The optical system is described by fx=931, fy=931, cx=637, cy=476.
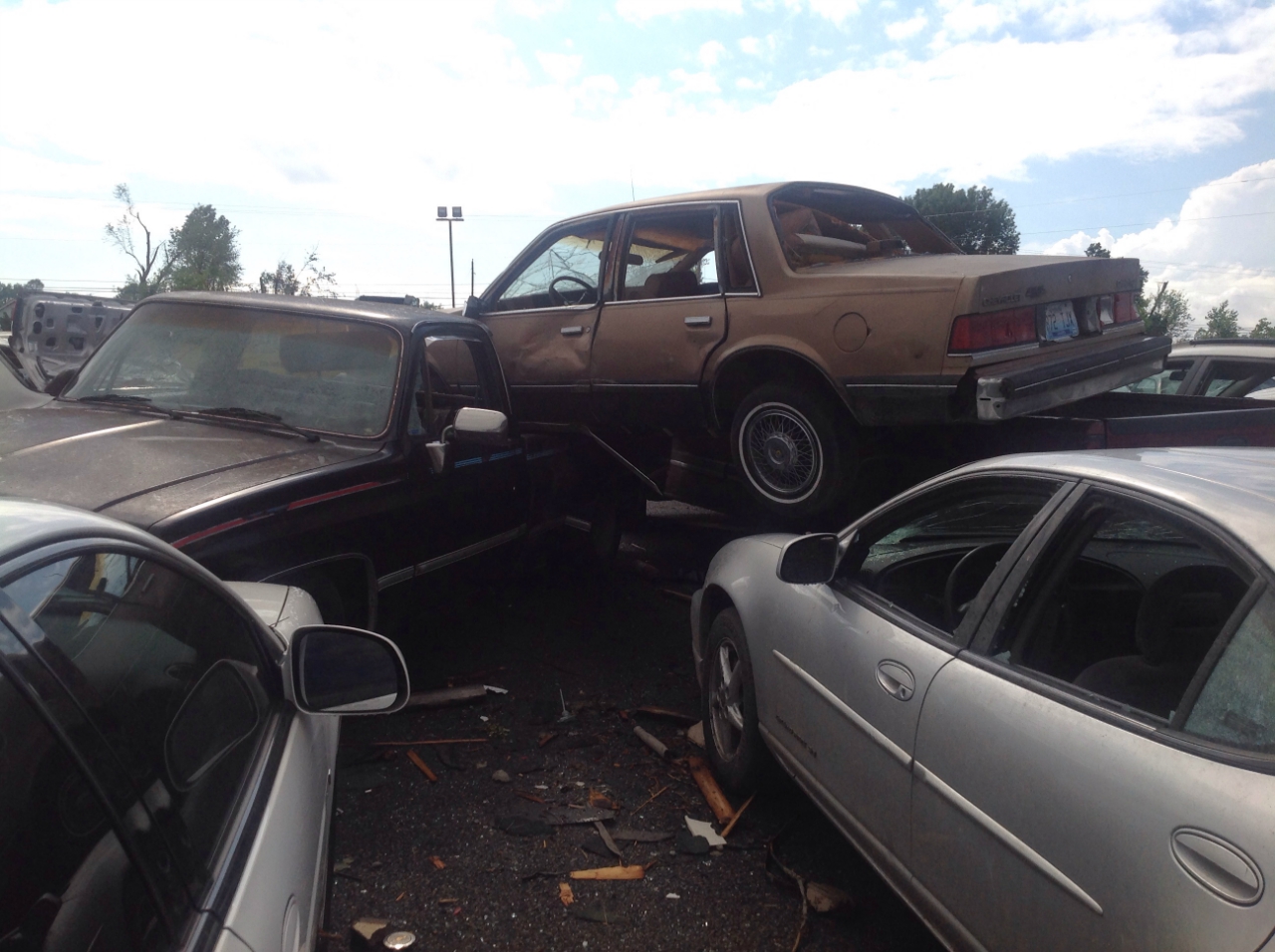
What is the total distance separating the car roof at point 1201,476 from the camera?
1.86 meters

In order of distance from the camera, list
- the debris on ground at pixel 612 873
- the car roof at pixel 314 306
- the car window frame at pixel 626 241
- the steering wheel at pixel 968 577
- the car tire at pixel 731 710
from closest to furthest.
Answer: the steering wheel at pixel 968 577
the debris on ground at pixel 612 873
the car tire at pixel 731 710
the car roof at pixel 314 306
the car window frame at pixel 626 241

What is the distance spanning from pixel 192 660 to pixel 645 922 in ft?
6.17

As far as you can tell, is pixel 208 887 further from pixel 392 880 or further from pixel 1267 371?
pixel 1267 371

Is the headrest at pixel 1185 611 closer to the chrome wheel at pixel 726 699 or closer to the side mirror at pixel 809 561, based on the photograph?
the side mirror at pixel 809 561

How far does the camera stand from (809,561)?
308cm

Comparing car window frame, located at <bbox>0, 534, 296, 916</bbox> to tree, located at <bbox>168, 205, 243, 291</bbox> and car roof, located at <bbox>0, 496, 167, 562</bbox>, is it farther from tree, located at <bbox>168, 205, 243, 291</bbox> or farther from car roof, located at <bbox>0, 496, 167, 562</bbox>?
tree, located at <bbox>168, 205, 243, 291</bbox>

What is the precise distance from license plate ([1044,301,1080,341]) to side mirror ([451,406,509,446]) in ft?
8.68

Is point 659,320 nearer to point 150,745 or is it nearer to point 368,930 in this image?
point 368,930

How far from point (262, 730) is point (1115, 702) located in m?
1.79

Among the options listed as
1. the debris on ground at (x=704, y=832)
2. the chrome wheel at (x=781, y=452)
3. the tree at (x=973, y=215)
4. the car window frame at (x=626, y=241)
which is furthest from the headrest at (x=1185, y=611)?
the tree at (x=973, y=215)

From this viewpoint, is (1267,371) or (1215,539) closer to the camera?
(1215,539)

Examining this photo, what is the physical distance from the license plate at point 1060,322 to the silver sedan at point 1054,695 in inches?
77.1

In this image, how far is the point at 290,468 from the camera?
148 inches

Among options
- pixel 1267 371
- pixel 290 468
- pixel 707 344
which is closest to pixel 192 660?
pixel 290 468
